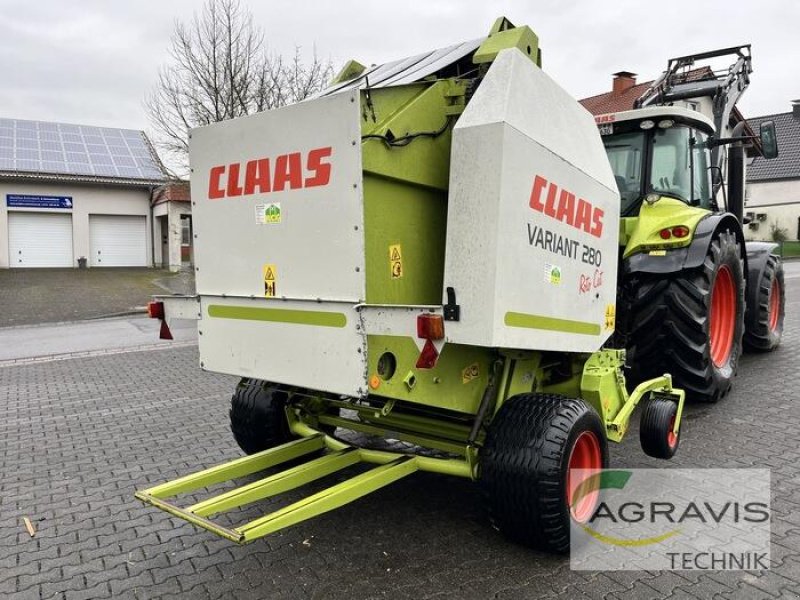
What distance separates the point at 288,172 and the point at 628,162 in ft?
11.8

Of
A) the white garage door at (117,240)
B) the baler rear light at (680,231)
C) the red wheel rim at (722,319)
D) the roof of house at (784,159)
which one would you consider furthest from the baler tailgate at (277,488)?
the roof of house at (784,159)

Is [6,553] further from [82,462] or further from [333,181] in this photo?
[333,181]

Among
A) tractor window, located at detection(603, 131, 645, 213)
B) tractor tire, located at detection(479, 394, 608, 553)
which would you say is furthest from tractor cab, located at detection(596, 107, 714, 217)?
tractor tire, located at detection(479, 394, 608, 553)

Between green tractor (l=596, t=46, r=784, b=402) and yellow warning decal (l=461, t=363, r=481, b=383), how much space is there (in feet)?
7.20

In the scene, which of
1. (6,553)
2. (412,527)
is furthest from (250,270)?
(6,553)

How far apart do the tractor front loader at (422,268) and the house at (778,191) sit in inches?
1591

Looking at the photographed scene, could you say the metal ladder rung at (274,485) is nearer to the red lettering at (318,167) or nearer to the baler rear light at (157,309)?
the baler rear light at (157,309)

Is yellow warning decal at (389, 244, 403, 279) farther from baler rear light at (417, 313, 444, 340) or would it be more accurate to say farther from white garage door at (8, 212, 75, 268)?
white garage door at (8, 212, 75, 268)

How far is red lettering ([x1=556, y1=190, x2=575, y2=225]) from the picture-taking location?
3158mm

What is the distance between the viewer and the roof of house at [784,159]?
1542 inches

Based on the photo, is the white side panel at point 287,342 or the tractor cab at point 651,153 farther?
the tractor cab at point 651,153

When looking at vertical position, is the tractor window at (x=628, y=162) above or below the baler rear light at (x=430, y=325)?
above

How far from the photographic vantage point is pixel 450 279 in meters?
2.80

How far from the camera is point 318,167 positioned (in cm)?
286
